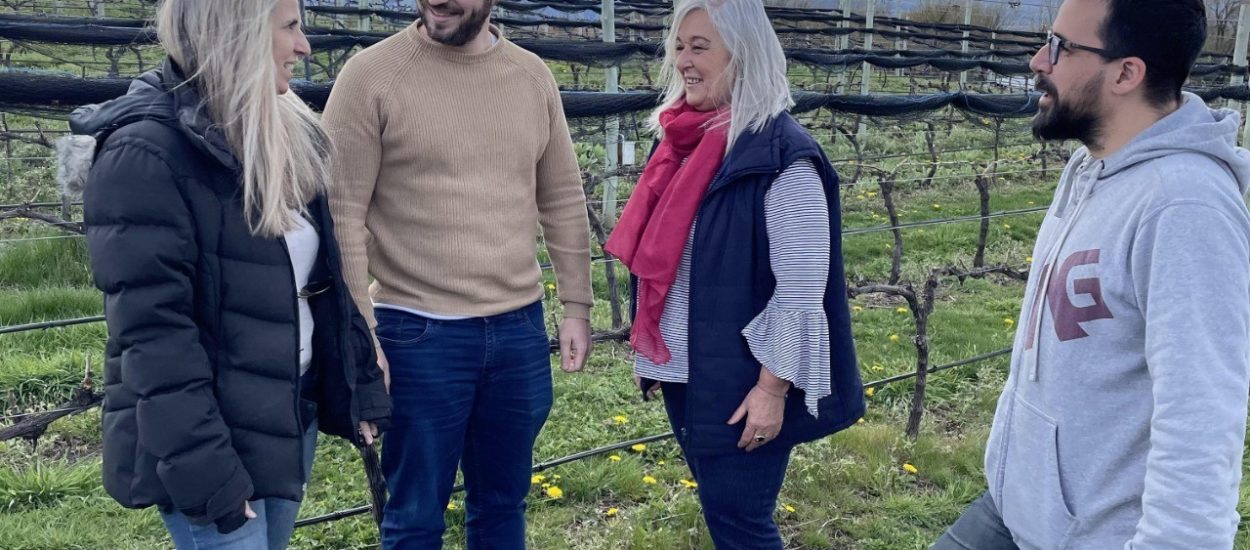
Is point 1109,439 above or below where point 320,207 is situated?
below

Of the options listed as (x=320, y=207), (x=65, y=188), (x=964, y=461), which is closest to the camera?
(x=65, y=188)

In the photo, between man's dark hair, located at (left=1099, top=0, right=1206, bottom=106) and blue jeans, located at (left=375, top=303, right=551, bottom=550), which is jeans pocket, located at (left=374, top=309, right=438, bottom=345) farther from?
man's dark hair, located at (left=1099, top=0, right=1206, bottom=106)

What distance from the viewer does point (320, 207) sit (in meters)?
1.67

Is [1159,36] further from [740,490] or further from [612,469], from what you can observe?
[612,469]

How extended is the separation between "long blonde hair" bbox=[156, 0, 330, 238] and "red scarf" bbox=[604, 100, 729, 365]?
650 millimetres

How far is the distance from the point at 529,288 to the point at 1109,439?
111 cm

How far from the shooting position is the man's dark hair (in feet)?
4.51

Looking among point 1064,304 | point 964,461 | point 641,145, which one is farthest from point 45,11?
point 1064,304

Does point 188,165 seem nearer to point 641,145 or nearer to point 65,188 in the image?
point 65,188

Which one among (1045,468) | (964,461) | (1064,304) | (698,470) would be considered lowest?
(964,461)

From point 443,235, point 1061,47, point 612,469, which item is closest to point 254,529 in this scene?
point 443,235

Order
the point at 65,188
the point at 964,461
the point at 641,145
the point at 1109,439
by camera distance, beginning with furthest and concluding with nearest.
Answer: the point at 641,145, the point at 964,461, the point at 65,188, the point at 1109,439

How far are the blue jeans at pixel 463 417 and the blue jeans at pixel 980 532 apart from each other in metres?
0.83

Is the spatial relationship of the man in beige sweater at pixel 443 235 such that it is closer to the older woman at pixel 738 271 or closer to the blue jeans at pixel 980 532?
the older woman at pixel 738 271
